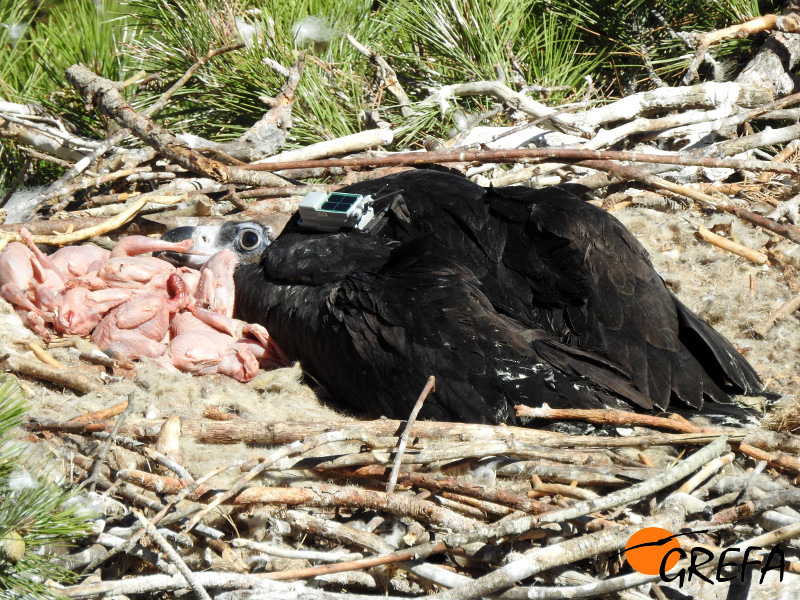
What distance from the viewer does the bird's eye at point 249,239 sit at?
13.8ft

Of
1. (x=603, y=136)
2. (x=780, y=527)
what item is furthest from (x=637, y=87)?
(x=780, y=527)

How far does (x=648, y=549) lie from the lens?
2.24m

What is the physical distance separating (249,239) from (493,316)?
5.25 ft

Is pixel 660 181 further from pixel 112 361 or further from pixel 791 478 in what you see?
pixel 112 361

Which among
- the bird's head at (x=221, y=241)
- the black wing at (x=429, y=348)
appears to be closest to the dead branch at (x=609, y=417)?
the black wing at (x=429, y=348)

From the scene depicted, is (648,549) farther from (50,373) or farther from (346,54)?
(346,54)

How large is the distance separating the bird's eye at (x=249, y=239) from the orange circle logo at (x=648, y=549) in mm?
2502

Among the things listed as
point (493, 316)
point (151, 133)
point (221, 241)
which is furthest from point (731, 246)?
point (151, 133)

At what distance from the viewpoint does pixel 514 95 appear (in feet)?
15.8

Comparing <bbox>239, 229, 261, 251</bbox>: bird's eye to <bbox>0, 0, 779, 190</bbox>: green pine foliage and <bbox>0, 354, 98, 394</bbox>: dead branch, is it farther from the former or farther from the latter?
<bbox>0, 0, 779, 190</bbox>: green pine foliage

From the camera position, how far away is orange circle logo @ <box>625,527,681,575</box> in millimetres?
2215

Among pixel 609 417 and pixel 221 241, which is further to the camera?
pixel 221 241

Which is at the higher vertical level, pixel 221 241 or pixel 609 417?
pixel 221 241

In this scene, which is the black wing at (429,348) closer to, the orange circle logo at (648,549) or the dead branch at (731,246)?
the orange circle logo at (648,549)
